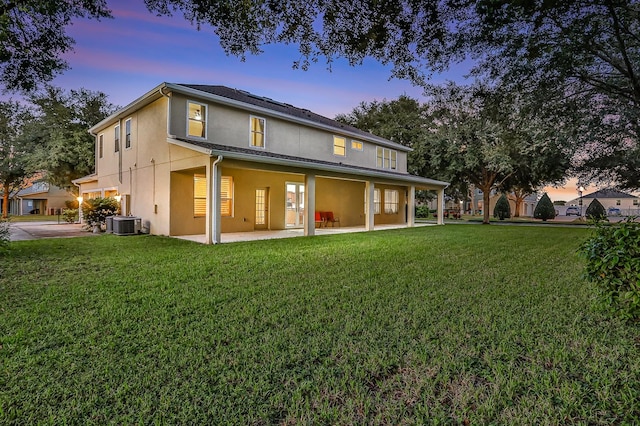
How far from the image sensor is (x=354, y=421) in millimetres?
1991

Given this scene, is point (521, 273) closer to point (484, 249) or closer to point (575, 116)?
point (484, 249)

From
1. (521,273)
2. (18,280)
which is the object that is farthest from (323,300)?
(18,280)

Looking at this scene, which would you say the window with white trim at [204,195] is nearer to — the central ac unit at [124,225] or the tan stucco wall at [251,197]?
the tan stucco wall at [251,197]

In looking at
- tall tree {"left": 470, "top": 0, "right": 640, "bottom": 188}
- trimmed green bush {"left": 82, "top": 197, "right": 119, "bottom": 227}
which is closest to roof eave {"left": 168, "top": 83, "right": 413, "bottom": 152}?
trimmed green bush {"left": 82, "top": 197, "right": 119, "bottom": 227}

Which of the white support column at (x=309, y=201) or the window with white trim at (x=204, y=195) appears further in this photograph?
the white support column at (x=309, y=201)

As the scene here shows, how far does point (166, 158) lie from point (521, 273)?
1099 cm

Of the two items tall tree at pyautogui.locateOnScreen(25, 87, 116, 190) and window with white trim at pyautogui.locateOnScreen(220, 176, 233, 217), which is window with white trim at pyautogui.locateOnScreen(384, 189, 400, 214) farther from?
tall tree at pyautogui.locateOnScreen(25, 87, 116, 190)

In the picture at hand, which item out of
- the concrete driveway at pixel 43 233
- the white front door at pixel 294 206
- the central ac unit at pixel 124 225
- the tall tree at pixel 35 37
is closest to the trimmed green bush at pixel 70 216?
the concrete driveway at pixel 43 233

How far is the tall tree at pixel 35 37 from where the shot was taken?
21.7ft

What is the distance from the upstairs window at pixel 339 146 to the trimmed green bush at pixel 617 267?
13.9 metres

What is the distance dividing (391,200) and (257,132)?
10.3m

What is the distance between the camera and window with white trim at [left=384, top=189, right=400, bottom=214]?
65.9ft

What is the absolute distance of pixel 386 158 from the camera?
2050 centimetres

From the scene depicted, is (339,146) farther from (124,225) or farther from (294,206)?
(124,225)
